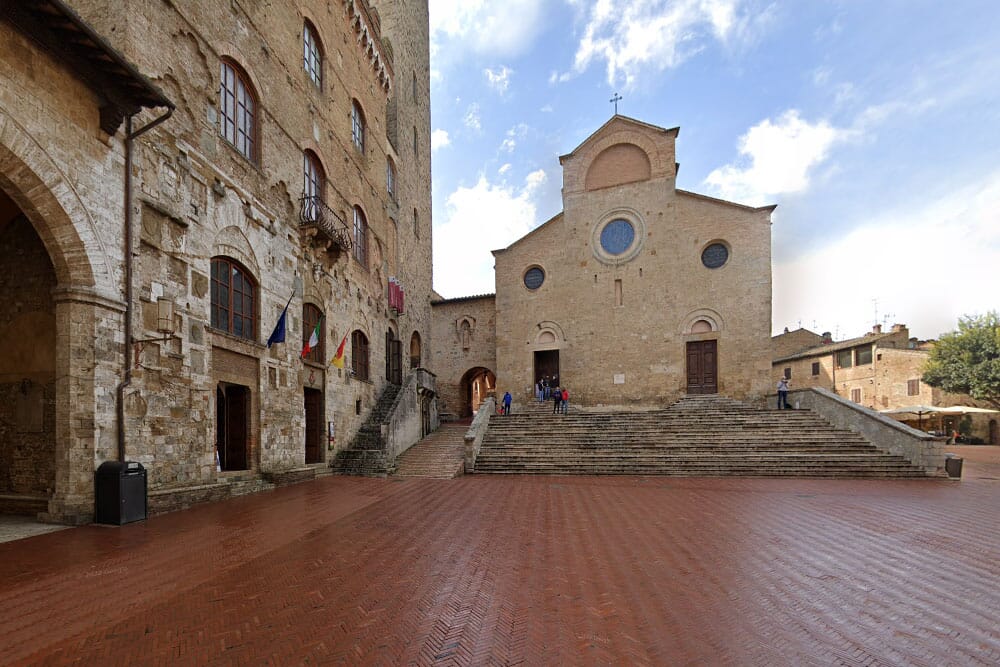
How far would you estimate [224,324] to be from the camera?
32.7 ft

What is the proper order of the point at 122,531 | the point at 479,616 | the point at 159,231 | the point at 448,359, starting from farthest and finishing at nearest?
the point at 448,359 < the point at 159,231 < the point at 122,531 < the point at 479,616

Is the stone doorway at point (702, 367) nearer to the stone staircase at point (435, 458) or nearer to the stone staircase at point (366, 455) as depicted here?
the stone staircase at point (435, 458)

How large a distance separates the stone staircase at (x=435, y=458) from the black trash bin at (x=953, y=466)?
42.3 ft

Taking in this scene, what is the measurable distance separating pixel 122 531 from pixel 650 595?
7199 mm

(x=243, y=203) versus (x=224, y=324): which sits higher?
(x=243, y=203)

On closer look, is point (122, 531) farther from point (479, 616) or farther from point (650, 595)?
point (650, 595)

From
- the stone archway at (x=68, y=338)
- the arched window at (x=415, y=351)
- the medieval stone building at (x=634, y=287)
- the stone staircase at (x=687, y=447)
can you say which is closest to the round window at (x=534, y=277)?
the medieval stone building at (x=634, y=287)

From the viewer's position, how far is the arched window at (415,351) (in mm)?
23341

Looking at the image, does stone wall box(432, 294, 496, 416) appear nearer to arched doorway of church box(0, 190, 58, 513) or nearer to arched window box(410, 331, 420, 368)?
arched window box(410, 331, 420, 368)

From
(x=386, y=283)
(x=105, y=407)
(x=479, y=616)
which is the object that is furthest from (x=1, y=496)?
(x=386, y=283)

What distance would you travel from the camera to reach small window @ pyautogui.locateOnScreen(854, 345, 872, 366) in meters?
29.9

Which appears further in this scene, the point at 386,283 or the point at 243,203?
the point at 386,283

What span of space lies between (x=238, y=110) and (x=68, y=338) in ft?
21.8


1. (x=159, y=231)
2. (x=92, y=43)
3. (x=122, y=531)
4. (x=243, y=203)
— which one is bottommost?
(x=122, y=531)
